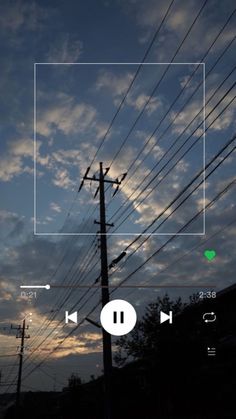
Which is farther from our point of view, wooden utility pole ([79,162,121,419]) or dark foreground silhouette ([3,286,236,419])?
dark foreground silhouette ([3,286,236,419])

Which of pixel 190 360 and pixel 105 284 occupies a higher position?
pixel 105 284

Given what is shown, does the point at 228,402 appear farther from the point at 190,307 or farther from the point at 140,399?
the point at 140,399

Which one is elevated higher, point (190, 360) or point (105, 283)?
point (105, 283)

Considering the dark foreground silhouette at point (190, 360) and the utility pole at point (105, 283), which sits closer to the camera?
the utility pole at point (105, 283)

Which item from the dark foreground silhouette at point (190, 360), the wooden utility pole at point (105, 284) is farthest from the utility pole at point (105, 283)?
the dark foreground silhouette at point (190, 360)

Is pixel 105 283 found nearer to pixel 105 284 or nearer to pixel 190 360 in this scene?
pixel 105 284

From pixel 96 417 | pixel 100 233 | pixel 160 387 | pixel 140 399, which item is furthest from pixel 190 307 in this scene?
pixel 96 417

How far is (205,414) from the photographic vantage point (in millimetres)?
24516

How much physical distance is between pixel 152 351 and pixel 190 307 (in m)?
3.07

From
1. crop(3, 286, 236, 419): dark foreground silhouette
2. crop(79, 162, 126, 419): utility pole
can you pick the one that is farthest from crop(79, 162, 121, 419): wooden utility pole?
crop(3, 286, 236, 419): dark foreground silhouette

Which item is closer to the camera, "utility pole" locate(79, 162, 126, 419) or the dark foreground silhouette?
"utility pole" locate(79, 162, 126, 419)

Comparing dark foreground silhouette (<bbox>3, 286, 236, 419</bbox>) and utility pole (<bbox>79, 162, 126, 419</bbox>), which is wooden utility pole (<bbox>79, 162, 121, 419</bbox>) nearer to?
utility pole (<bbox>79, 162, 126, 419</bbox>)

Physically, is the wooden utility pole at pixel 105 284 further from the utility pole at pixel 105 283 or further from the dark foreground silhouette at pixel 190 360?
the dark foreground silhouette at pixel 190 360

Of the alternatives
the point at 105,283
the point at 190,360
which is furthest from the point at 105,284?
the point at 190,360
